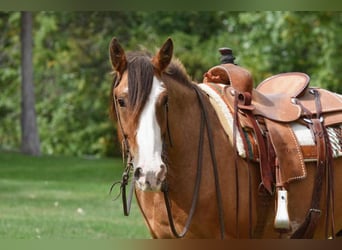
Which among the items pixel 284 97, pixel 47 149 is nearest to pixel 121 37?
pixel 47 149

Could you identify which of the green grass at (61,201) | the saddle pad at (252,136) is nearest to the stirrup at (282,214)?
the saddle pad at (252,136)

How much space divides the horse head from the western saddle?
58 cm

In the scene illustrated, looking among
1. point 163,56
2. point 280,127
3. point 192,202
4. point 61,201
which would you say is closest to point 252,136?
point 280,127

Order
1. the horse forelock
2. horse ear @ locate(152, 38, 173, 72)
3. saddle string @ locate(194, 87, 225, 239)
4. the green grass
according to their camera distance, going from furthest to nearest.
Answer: the green grass < saddle string @ locate(194, 87, 225, 239) < horse ear @ locate(152, 38, 173, 72) < the horse forelock

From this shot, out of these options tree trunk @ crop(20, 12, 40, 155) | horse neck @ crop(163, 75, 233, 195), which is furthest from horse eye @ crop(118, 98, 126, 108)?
tree trunk @ crop(20, 12, 40, 155)

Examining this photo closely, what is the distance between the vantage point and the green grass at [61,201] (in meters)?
7.38

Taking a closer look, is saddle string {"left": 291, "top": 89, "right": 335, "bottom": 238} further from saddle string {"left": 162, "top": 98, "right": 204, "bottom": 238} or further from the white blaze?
the white blaze

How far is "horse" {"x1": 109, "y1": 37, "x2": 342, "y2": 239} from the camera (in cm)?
312

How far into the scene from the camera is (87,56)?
20.9 m

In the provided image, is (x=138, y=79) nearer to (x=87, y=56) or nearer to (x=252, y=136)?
(x=252, y=136)

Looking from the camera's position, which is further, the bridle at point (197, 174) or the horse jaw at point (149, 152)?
the bridle at point (197, 174)

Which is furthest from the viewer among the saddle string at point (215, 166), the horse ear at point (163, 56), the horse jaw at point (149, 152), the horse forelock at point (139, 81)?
the saddle string at point (215, 166)

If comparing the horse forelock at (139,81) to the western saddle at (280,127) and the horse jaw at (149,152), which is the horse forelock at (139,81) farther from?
the western saddle at (280,127)

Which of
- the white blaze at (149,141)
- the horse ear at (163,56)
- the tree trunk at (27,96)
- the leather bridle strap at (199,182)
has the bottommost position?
the tree trunk at (27,96)
